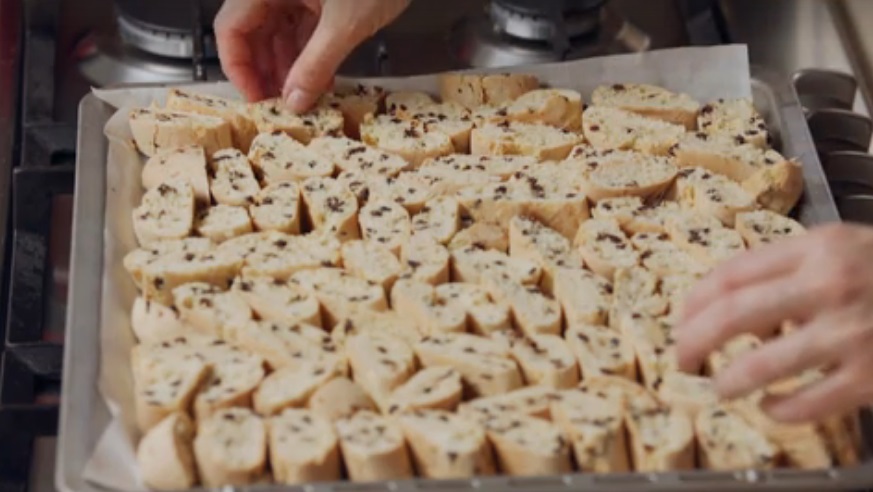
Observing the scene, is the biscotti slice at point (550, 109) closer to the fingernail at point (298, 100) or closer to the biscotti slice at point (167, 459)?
the fingernail at point (298, 100)

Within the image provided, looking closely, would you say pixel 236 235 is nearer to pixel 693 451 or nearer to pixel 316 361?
pixel 316 361

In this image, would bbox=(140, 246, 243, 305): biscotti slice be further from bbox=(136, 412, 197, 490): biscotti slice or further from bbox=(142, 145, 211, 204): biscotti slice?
bbox=(136, 412, 197, 490): biscotti slice

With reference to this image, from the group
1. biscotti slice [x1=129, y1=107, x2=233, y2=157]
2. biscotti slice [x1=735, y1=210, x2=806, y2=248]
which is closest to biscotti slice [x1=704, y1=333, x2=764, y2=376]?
biscotti slice [x1=735, y1=210, x2=806, y2=248]

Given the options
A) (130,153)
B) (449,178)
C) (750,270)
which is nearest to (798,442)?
(750,270)

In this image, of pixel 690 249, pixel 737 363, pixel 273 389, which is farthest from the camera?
pixel 690 249

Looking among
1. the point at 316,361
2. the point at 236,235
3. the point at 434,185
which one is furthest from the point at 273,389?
the point at 434,185

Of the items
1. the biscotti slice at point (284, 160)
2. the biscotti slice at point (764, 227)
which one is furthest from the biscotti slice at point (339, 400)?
the biscotti slice at point (764, 227)
